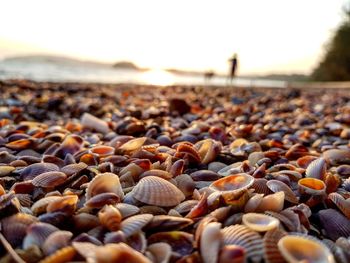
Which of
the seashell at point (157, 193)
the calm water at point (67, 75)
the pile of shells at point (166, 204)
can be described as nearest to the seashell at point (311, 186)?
the pile of shells at point (166, 204)

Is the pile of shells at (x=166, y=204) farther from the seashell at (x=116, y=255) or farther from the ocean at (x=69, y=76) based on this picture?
the ocean at (x=69, y=76)

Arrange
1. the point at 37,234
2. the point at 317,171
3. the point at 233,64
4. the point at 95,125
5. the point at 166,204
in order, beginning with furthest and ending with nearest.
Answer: the point at 233,64
the point at 95,125
the point at 317,171
the point at 166,204
the point at 37,234

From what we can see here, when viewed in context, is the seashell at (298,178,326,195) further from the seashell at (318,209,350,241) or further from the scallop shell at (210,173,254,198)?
the scallop shell at (210,173,254,198)

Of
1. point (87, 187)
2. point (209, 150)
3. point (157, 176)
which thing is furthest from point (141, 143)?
point (87, 187)

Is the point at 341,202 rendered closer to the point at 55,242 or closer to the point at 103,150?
the point at 55,242

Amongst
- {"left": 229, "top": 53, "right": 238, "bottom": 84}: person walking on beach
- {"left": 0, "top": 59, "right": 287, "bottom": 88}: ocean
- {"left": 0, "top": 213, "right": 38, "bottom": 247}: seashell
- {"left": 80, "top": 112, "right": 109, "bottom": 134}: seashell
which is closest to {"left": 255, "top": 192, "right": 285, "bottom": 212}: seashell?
{"left": 0, "top": 213, "right": 38, "bottom": 247}: seashell

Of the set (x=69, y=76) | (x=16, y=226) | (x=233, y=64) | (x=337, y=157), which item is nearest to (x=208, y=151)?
(x=337, y=157)
